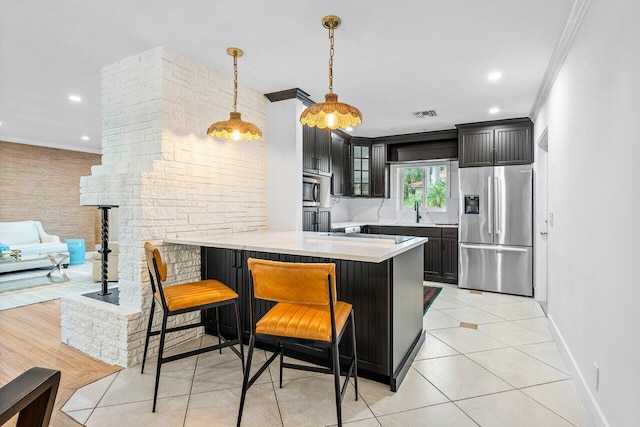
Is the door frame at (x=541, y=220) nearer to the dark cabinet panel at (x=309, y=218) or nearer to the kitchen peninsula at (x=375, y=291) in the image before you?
the kitchen peninsula at (x=375, y=291)

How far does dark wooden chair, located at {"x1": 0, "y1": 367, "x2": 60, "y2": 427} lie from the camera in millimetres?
732

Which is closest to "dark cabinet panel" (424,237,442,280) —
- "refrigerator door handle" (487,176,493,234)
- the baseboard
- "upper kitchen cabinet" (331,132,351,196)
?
"refrigerator door handle" (487,176,493,234)

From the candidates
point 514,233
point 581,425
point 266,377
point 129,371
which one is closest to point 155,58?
point 129,371

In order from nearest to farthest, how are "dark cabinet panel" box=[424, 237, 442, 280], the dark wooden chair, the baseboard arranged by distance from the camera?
1. the dark wooden chair
2. the baseboard
3. "dark cabinet panel" box=[424, 237, 442, 280]

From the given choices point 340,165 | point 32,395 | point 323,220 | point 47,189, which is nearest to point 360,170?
point 340,165

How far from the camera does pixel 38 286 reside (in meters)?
4.91

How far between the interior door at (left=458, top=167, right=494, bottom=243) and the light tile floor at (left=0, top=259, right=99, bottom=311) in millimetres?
5193

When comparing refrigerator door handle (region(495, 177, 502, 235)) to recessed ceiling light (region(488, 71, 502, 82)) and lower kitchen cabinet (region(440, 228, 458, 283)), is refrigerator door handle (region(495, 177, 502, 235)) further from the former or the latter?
recessed ceiling light (region(488, 71, 502, 82))

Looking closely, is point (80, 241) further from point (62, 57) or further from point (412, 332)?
point (412, 332)

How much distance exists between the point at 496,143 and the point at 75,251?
305 inches

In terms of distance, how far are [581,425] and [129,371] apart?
2888 mm

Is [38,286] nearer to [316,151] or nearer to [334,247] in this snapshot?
[316,151]

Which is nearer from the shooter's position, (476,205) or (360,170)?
(476,205)

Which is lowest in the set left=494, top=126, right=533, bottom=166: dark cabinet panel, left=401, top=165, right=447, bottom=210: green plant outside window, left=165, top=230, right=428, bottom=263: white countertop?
left=165, top=230, right=428, bottom=263: white countertop
